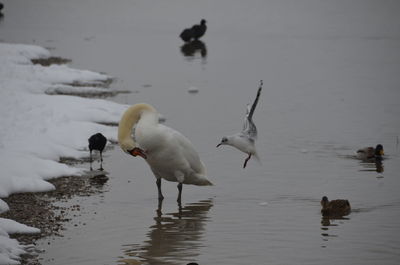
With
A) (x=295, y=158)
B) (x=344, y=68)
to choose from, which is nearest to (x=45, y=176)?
(x=295, y=158)

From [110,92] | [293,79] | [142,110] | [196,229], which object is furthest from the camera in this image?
[293,79]

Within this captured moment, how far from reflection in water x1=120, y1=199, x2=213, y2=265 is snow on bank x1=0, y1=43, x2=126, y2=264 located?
1.67 meters

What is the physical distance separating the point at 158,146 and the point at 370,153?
5.80 meters

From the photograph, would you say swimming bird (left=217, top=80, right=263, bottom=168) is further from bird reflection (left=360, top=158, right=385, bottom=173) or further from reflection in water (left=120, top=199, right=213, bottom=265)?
bird reflection (left=360, top=158, right=385, bottom=173)

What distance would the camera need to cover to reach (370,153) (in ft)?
55.3

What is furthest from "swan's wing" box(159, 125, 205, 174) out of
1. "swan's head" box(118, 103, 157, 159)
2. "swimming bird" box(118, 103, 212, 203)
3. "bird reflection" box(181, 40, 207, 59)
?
"bird reflection" box(181, 40, 207, 59)

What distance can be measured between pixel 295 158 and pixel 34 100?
27.0 ft

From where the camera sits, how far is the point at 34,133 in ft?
56.5

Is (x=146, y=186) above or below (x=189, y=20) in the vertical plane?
below

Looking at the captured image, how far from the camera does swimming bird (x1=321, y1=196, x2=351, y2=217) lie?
12.7m

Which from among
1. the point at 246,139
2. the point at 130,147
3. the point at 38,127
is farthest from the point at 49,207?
the point at 38,127

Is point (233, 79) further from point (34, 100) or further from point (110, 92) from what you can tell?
point (34, 100)

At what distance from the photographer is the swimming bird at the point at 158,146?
12.8m

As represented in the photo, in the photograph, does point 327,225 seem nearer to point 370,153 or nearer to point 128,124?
point 128,124
